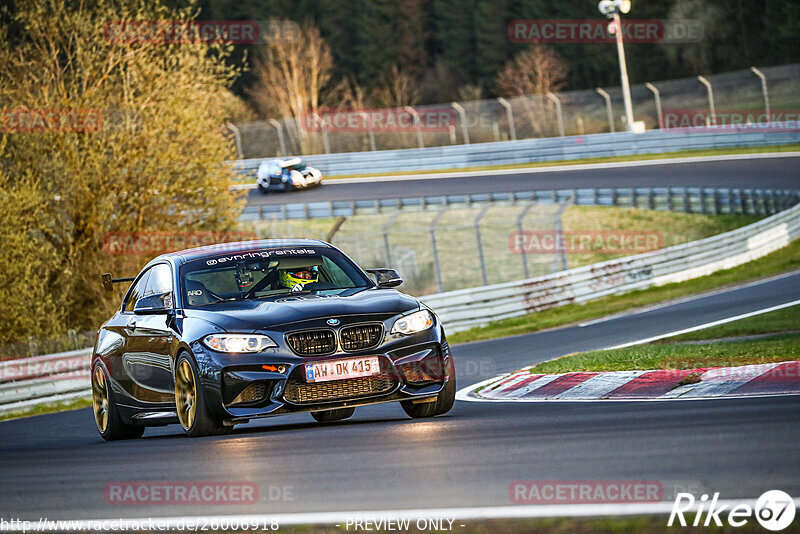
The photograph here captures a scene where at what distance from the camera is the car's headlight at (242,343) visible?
8.61 meters

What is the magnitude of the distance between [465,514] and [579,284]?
2072 centimetres

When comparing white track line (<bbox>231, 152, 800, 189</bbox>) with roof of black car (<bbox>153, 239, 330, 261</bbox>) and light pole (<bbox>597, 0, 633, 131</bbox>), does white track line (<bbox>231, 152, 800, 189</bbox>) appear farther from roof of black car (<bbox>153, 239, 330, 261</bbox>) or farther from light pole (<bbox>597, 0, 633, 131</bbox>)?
roof of black car (<bbox>153, 239, 330, 261</bbox>)

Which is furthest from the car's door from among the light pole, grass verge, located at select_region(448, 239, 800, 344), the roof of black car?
the light pole

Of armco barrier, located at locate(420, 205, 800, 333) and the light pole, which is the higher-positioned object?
the light pole

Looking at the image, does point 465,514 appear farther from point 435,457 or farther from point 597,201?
point 597,201

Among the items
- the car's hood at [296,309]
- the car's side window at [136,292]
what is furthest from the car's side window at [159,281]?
the car's hood at [296,309]

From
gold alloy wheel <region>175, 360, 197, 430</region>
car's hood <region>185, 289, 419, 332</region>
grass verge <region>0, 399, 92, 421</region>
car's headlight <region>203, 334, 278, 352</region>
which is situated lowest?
grass verge <region>0, 399, 92, 421</region>

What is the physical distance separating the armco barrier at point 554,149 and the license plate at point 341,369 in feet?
102

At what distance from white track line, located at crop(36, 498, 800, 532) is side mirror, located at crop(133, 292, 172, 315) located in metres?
3.97

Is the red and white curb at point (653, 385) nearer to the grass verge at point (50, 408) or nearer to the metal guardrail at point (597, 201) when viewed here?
the grass verge at point (50, 408)

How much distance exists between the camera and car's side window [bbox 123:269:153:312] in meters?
10.8

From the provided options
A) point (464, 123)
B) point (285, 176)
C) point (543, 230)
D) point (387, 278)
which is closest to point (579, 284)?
point (543, 230)

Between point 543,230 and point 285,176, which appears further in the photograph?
point 285,176

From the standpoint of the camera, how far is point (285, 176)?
47.6 meters
